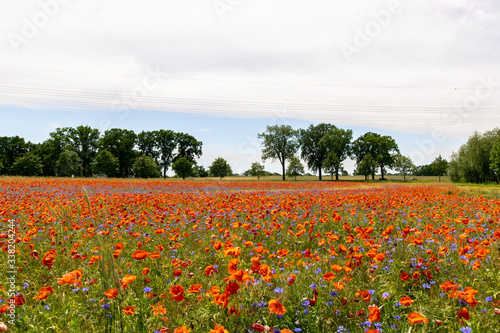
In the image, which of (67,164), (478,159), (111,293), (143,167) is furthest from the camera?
(143,167)

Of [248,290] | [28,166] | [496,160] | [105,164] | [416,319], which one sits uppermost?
[105,164]

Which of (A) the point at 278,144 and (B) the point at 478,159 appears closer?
(B) the point at 478,159

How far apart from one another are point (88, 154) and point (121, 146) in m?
6.93

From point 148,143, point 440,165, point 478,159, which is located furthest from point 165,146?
point 440,165

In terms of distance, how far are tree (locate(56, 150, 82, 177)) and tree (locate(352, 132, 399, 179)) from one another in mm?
59933

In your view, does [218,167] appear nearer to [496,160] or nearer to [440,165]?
[496,160]

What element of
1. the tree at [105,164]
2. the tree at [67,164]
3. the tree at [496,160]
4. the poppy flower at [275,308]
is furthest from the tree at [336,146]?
the poppy flower at [275,308]

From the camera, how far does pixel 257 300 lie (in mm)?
2475

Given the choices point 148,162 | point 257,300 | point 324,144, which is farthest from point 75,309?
point 324,144

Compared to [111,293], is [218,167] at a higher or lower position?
higher

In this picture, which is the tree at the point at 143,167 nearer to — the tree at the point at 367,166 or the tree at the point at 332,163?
the tree at the point at 332,163

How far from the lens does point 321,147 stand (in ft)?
218

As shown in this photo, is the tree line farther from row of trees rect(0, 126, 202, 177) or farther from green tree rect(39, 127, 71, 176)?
green tree rect(39, 127, 71, 176)

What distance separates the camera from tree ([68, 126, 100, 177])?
6391 cm
